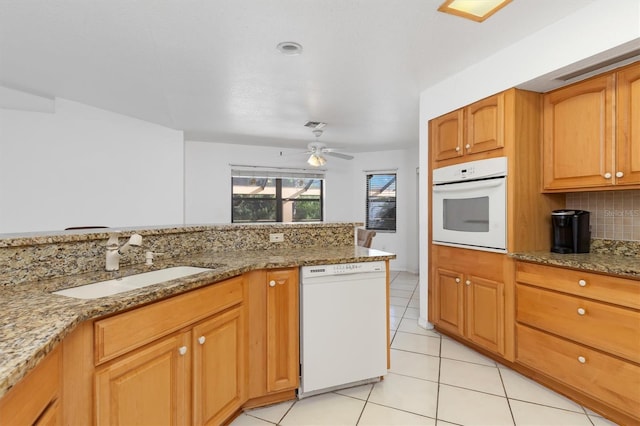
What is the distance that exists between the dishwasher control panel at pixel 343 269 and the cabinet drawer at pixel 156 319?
0.45 meters

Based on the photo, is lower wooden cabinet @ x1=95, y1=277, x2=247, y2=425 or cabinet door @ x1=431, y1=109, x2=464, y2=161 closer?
lower wooden cabinet @ x1=95, y1=277, x2=247, y2=425

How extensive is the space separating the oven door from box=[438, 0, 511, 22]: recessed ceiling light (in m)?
1.08

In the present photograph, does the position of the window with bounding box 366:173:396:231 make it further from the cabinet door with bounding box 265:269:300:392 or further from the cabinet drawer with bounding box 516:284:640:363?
the cabinet door with bounding box 265:269:300:392

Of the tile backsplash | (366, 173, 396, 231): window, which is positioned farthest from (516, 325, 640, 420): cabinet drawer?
(366, 173, 396, 231): window

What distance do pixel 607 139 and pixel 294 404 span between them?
2502mm

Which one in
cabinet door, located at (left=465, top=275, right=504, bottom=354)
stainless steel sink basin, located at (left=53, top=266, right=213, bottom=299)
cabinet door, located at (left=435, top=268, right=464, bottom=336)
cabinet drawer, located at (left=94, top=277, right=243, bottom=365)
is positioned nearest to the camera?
cabinet drawer, located at (left=94, top=277, right=243, bottom=365)

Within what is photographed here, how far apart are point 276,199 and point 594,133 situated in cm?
466

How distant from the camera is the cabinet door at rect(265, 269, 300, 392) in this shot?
5.97 feet

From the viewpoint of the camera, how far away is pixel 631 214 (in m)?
2.14

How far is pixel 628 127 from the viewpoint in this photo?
6.08 ft

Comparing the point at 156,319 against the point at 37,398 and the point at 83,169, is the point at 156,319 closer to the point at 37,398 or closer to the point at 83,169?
the point at 37,398

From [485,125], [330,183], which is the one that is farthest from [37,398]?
[330,183]

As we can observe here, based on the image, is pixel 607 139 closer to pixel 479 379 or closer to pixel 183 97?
pixel 479 379

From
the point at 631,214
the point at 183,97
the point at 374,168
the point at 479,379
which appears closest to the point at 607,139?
the point at 631,214
